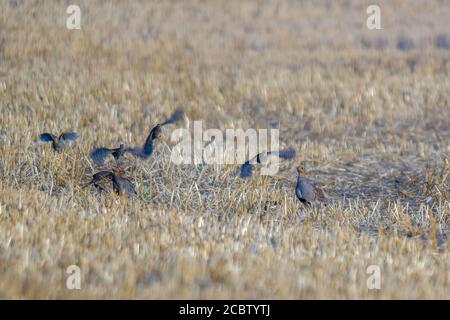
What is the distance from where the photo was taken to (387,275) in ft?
17.6

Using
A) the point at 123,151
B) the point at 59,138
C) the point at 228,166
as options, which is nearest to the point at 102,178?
the point at 123,151

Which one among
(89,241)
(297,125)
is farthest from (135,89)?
(89,241)

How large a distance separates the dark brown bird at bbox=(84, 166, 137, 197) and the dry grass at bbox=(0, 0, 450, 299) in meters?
0.17

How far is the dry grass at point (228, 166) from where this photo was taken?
16.8 feet

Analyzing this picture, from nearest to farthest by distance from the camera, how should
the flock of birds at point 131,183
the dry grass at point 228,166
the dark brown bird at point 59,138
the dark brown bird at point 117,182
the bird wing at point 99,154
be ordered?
1. the dry grass at point 228,166
2. the flock of birds at point 131,183
3. the dark brown bird at point 117,182
4. the bird wing at point 99,154
5. the dark brown bird at point 59,138

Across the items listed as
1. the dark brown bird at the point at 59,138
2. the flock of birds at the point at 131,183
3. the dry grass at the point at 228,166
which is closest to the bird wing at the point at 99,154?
the flock of birds at the point at 131,183

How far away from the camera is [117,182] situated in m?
7.68

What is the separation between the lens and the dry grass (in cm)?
512

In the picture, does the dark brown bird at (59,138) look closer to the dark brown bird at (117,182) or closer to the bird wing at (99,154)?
the bird wing at (99,154)

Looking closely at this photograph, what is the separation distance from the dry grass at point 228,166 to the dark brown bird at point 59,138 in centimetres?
12

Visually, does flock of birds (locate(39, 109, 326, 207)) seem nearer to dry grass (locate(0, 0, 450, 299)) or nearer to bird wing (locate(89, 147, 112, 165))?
bird wing (locate(89, 147, 112, 165))

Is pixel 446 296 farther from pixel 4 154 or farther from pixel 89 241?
pixel 4 154

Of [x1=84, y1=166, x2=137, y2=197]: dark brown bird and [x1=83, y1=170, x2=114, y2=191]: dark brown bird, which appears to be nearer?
[x1=84, y1=166, x2=137, y2=197]: dark brown bird

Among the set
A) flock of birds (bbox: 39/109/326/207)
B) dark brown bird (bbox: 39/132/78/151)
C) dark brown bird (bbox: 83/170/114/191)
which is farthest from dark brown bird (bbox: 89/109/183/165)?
dark brown bird (bbox: 39/132/78/151)
